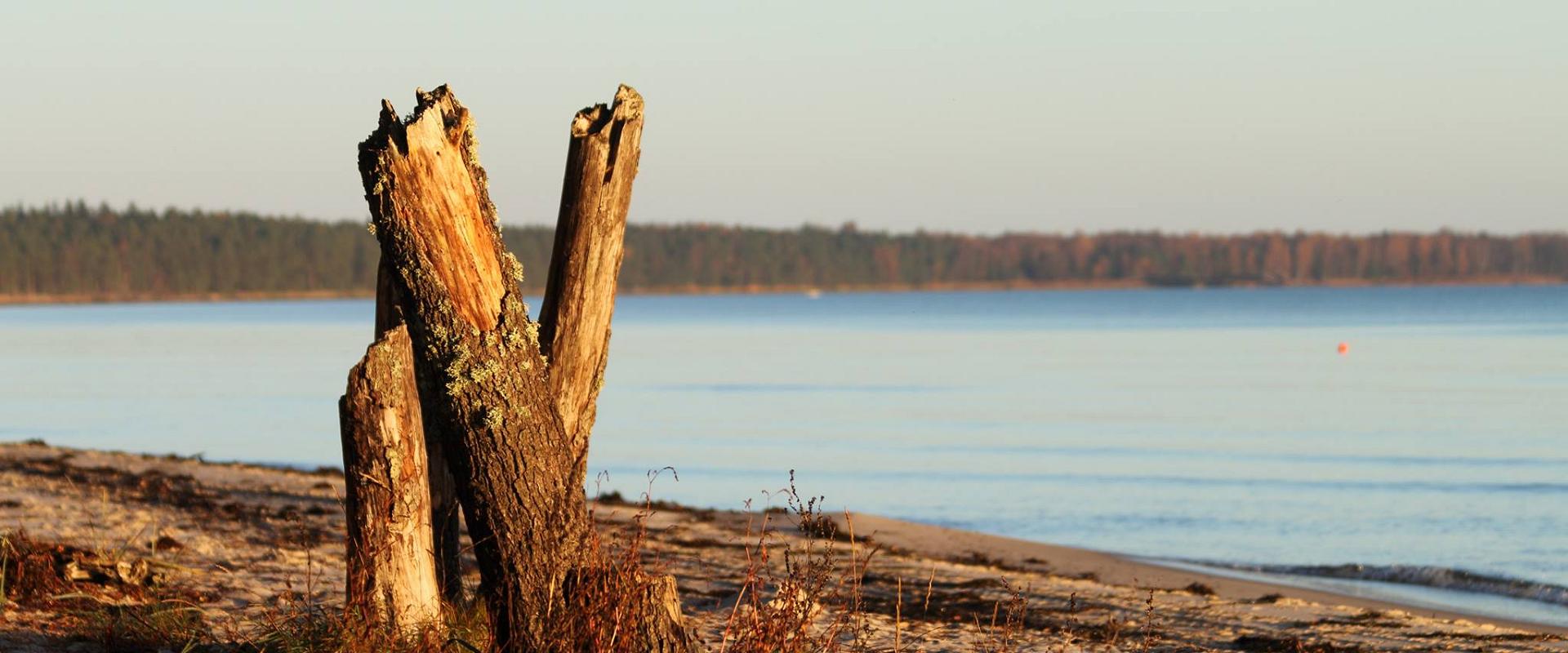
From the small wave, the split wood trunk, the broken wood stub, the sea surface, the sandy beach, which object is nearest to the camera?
the split wood trunk

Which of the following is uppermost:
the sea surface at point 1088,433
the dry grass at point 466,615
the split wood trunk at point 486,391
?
the split wood trunk at point 486,391

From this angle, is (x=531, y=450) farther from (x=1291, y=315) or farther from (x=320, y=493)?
(x=1291, y=315)

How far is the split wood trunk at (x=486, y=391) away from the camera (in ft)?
20.9

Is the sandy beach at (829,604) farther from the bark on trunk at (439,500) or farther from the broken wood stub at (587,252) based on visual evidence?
the broken wood stub at (587,252)

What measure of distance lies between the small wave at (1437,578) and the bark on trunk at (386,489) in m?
11.5

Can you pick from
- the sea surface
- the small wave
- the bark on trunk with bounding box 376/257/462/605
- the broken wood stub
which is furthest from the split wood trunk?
the small wave

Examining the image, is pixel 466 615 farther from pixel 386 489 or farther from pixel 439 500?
pixel 386 489

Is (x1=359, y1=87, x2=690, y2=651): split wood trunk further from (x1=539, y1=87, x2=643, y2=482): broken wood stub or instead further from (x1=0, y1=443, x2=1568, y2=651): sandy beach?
(x1=539, y1=87, x2=643, y2=482): broken wood stub

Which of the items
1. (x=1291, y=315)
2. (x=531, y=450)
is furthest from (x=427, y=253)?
(x=1291, y=315)

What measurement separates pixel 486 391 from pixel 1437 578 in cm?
1225

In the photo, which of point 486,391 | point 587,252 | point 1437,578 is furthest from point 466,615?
point 1437,578

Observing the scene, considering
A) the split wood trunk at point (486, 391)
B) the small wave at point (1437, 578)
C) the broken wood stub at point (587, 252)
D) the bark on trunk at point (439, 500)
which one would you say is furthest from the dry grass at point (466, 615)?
the small wave at point (1437, 578)

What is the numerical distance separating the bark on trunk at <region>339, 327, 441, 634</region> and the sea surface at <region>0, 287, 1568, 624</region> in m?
10.6

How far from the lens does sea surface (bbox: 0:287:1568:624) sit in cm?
1908
